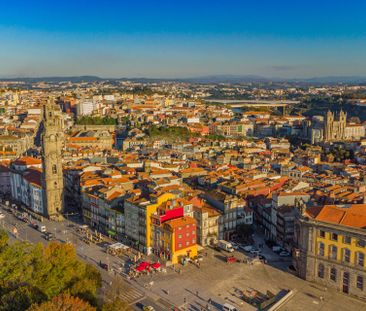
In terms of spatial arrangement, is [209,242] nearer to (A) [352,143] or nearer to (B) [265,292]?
(B) [265,292]

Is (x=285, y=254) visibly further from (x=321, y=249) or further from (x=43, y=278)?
(x=43, y=278)

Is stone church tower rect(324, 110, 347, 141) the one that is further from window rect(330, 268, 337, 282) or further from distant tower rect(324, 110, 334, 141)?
window rect(330, 268, 337, 282)

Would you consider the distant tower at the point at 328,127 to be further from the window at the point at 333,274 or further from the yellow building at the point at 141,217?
the window at the point at 333,274

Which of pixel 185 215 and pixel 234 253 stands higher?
pixel 185 215

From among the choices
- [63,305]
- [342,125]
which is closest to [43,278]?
[63,305]

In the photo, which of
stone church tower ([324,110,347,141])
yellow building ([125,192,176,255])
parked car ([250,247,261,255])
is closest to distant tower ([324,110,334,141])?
stone church tower ([324,110,347,141])

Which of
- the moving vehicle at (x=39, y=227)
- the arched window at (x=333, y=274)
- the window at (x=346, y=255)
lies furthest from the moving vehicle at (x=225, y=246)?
the moving vehicle at (x=39, y=227)

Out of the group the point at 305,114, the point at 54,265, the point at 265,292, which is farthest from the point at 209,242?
the point at 305,114
